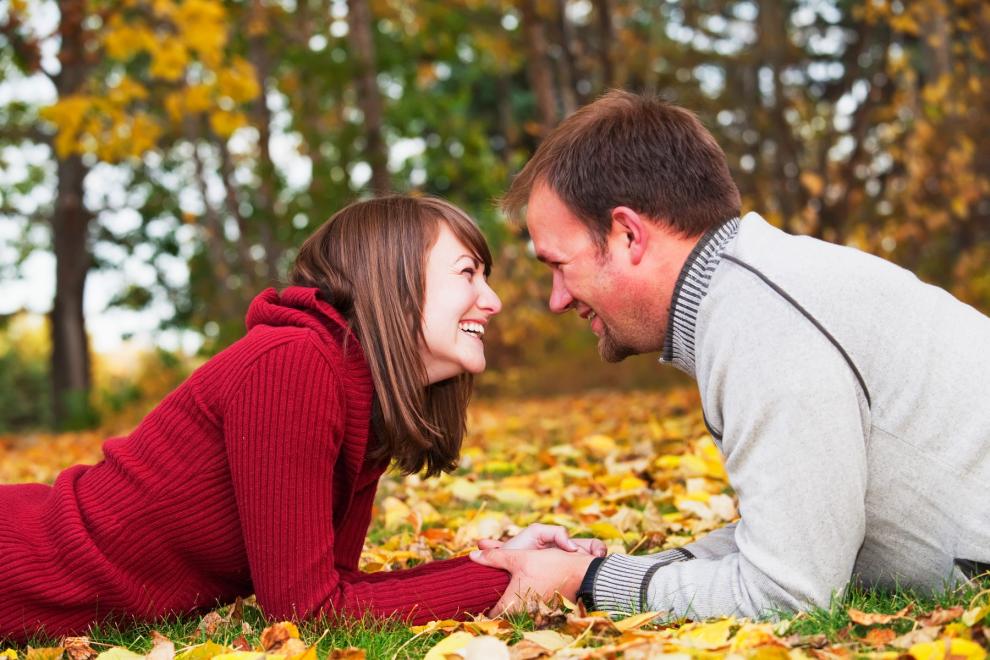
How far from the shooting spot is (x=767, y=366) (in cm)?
221

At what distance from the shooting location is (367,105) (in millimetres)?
10312

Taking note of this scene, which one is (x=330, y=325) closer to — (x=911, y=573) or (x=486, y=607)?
(x=486, y=607)

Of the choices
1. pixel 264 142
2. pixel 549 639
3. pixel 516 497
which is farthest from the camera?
pixel 264 142

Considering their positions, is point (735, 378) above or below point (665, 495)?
above

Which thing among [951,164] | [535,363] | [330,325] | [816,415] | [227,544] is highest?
[951,164]

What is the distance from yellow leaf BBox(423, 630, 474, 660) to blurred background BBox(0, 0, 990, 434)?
166 inches

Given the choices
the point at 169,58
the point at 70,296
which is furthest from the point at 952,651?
the point at 70,296

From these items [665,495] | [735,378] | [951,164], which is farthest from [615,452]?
[951,164]

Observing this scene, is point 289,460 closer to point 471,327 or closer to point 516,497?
point 471,327

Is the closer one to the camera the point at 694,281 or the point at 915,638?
the point at 915,638

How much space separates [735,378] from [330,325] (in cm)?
98

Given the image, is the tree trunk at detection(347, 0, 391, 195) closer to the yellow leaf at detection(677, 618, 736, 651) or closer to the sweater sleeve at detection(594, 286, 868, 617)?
the sweater sleeve at detection(594, 286, 868, 617)

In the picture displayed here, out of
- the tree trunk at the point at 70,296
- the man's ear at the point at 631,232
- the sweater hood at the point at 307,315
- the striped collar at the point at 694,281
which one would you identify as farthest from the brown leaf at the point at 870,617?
the tree trunk at the point at 70,296

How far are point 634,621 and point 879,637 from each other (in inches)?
19.7
